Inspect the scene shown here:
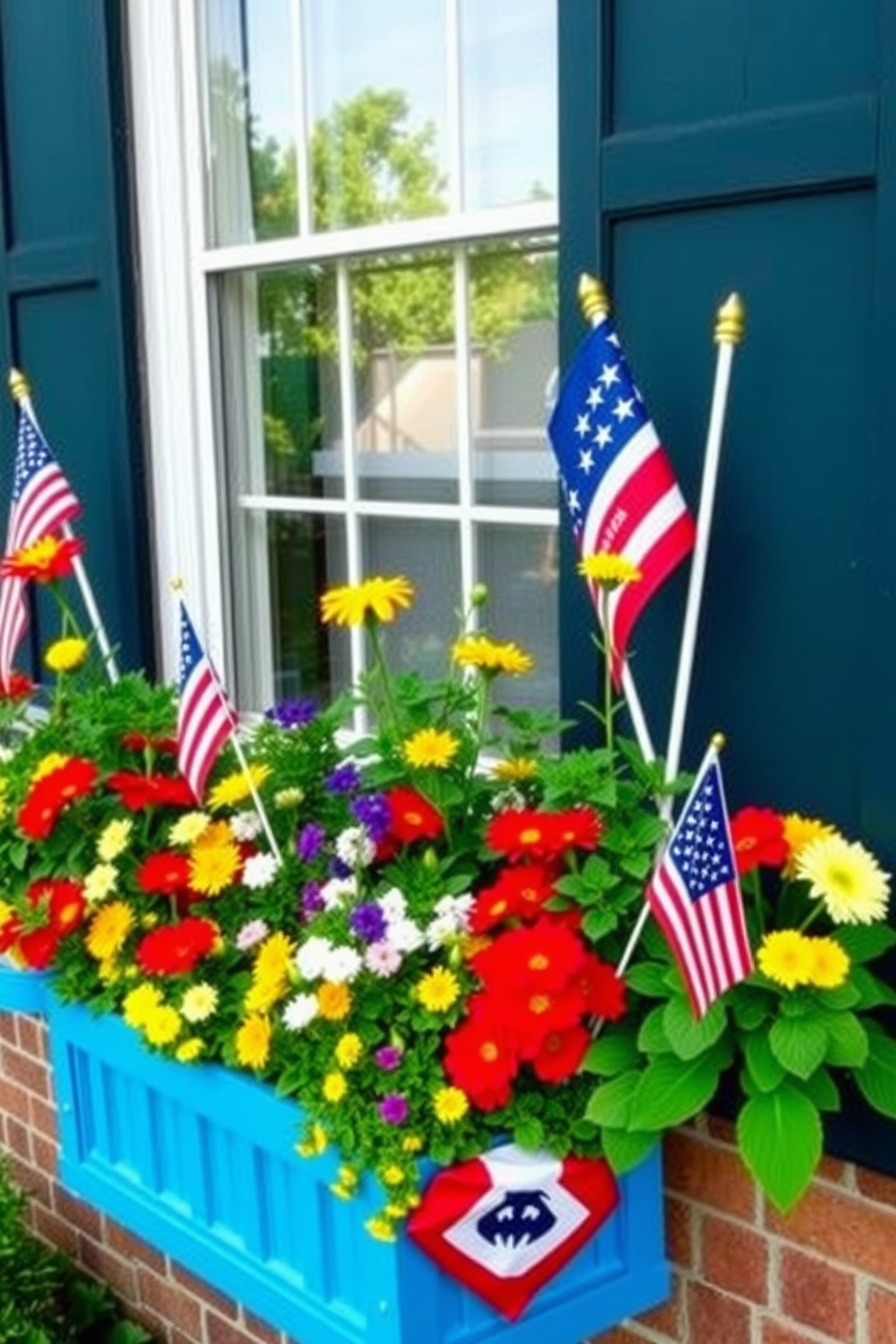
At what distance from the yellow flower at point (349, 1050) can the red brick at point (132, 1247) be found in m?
1.46

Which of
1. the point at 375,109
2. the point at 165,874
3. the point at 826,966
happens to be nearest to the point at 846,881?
the point at 826,966

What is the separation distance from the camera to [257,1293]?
205cm

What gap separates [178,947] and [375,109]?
1.41 m

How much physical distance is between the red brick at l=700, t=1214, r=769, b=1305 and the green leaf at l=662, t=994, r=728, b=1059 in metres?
0.45

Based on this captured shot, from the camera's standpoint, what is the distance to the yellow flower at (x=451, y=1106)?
1752 mm

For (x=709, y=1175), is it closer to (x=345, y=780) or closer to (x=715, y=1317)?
(x=715, y=1317)

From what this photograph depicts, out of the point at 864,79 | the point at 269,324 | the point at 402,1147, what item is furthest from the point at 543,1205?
the point at 269,324

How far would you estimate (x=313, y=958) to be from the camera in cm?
186

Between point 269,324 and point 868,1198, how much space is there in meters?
1.78

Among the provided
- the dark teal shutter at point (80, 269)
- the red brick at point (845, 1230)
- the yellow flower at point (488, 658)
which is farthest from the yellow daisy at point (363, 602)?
the dark teal shutter at point (80, 269)

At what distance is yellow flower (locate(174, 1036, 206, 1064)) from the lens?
2002 mm

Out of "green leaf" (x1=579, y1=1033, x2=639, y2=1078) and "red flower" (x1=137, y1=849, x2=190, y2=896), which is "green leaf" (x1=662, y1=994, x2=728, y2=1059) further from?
"red flower" (x1=137, y1=849, x2=190, y2=896)

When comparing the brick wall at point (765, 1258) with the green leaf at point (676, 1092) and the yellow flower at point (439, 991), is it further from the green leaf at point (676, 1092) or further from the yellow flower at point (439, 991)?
the yellow flower at point (439, 991)

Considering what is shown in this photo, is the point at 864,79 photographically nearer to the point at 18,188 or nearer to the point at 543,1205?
the point at 543,1205
